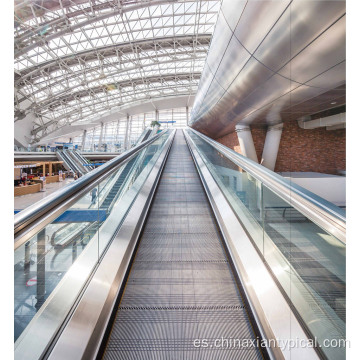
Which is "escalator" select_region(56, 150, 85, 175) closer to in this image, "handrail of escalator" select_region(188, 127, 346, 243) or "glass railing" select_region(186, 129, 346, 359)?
"glass railing" select_region(186, 129, 346, 359)

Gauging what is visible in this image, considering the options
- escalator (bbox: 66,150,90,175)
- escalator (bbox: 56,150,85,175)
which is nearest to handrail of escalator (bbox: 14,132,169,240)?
escalator (bbox: 56,150,85,175)

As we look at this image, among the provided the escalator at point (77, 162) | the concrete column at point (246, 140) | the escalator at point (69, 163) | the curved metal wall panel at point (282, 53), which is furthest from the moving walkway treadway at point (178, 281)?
the escalator at point (77, 162)

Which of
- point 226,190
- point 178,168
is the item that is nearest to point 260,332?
point 226,190

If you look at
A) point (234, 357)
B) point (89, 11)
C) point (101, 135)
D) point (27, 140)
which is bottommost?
point (234, 357)

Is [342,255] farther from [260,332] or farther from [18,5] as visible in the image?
[18,5]

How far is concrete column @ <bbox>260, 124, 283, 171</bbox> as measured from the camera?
9.41 m

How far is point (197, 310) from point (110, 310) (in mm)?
617

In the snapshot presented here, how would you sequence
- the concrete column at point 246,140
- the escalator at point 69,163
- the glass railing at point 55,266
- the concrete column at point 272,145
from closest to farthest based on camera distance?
1. the glass railing at point 55,266
2. the concrete column at point 272,145
3. the concrete column at point 246,140
4. the escalator at point 69,163

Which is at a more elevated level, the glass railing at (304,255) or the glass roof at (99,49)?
the glass roof at (99,49)

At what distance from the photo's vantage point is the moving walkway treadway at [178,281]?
114 cm

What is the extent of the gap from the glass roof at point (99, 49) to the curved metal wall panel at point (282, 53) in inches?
627

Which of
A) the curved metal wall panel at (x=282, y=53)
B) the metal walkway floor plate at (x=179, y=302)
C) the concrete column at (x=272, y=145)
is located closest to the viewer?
the metal walkway floor plate at (x=179, y=302)

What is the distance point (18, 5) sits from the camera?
49.8 ft

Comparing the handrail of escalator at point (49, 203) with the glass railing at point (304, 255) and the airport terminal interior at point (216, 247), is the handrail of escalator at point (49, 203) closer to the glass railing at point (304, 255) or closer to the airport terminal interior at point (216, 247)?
the airport terminal interior at point (216, 247)
